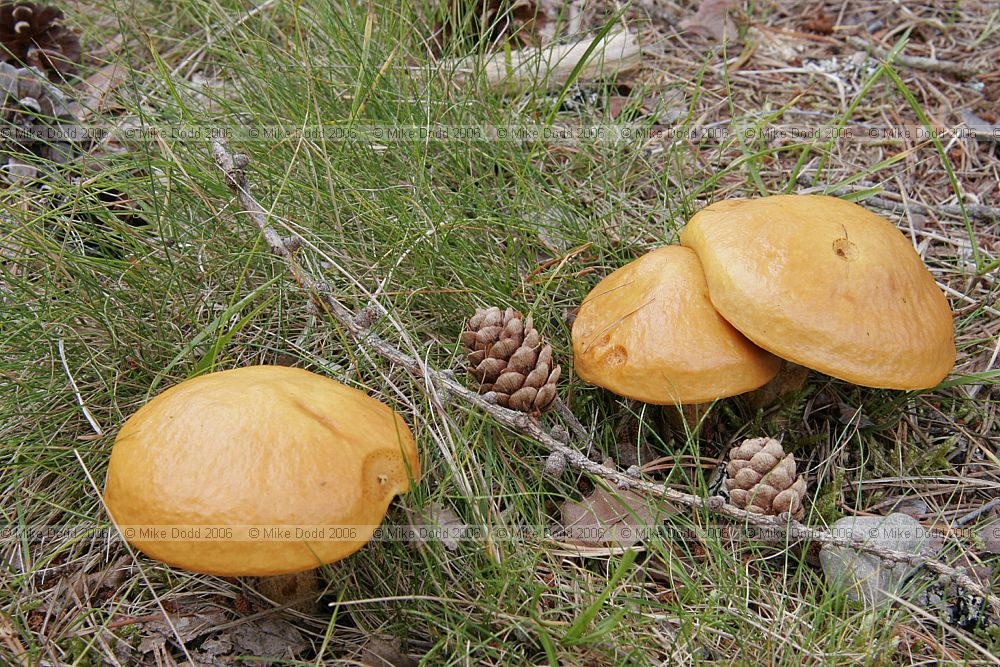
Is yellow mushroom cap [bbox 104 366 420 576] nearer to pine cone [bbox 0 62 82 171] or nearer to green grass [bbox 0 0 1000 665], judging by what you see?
green grass [bbox 0 0 1000 665]

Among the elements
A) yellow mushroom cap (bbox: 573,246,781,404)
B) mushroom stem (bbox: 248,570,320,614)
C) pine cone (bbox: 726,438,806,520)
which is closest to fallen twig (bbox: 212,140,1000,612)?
pine cone (bbox: 726,438,806,520)

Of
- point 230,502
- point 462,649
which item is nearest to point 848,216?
point 462,649

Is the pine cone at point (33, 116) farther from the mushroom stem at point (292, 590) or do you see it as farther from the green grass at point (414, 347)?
the mushroom stem at point (292, 590)

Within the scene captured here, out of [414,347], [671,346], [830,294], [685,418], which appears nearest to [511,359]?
[414,347]

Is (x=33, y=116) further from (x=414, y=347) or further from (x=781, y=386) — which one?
(x=781, y=386)

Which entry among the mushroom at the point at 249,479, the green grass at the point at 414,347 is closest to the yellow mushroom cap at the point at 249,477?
the mushroom at the point at 249,479

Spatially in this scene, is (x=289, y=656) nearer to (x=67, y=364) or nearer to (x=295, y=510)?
(x=295, y=510)
